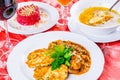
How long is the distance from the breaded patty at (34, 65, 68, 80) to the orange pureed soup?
0.32 m

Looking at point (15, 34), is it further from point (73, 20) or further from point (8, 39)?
point (73, 20)

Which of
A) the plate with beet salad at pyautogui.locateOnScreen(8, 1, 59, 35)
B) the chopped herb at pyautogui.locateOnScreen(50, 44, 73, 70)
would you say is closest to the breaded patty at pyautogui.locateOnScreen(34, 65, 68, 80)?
the chopped herb at pyautogui.locateOnScreen(50, 44, 73, 70)

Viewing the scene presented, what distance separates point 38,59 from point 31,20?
0.31 metres

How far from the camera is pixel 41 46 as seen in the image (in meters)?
1.21

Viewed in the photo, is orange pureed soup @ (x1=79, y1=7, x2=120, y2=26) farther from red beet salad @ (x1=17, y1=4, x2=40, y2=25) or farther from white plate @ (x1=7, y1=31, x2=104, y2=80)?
red beet salad @ (x1=17, y1=4, x2=40, y2=25)

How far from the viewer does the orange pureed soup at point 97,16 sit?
49.6 inches

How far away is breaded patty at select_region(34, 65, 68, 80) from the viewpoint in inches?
39.4

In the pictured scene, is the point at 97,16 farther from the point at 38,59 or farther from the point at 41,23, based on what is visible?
the point at 38,59

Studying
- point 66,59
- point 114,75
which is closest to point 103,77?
point 114,75

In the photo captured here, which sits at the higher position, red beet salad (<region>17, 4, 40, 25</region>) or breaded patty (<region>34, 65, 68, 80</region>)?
red beet salad (<region>17, 4, 40, 25</region>)

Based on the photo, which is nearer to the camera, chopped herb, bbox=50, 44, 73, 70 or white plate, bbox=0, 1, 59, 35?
chopped herb, bbox=50, 44, 73, 70

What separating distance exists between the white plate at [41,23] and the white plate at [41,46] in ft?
0.23

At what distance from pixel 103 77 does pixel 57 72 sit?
0.18 metres

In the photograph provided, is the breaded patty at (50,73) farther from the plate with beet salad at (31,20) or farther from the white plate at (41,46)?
the plate with beet salad at (31,20)
